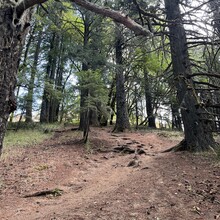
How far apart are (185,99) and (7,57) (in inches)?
202

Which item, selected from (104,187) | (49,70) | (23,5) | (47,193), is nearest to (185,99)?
(104,187)

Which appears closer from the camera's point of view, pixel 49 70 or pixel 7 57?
pixel 7 57

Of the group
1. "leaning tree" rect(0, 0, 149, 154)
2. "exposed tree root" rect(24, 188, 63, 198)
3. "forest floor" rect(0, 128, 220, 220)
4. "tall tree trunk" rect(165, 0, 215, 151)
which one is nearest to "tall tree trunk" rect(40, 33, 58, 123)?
"forest floor" rect(0, 128, 220, 220)

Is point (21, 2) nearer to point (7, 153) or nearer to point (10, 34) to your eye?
point (10, 34)

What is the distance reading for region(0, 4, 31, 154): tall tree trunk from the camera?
7.28 ft

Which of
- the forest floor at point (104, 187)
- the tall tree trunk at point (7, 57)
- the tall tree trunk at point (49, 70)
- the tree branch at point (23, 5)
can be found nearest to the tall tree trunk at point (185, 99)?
the forest floor at point (104, 187)

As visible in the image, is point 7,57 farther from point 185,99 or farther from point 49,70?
point 49,70

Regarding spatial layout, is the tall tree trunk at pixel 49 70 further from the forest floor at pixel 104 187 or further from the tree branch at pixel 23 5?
the tree branch at pixel 23 5

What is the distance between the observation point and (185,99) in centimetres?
618

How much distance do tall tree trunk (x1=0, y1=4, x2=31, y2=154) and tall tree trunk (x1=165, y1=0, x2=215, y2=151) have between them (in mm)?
4163

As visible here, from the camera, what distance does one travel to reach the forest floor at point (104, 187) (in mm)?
2973

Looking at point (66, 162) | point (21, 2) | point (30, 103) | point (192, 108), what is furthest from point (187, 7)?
point (30, 103)

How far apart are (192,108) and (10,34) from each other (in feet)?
16.9

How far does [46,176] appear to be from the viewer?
5402 millimetres
